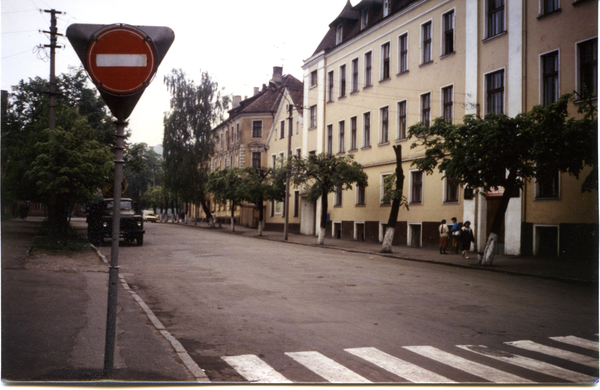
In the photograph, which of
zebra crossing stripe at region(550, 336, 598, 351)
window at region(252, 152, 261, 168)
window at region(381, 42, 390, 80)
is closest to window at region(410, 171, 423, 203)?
window at region(381, 42, 390, 80)

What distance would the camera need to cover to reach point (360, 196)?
103 ft

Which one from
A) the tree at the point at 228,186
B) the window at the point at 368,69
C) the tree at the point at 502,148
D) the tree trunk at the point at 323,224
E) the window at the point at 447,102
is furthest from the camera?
the tree at the point at 228,186

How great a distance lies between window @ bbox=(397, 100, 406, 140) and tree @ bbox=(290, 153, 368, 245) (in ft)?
9.85

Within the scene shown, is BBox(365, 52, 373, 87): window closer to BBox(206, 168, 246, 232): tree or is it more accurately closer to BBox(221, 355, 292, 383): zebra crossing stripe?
BBox(206, 168, 246, 232): tree

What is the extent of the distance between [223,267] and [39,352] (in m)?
10.2

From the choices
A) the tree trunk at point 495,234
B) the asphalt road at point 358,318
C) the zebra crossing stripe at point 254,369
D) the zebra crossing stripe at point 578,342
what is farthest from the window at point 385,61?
the zebra crossing stripe at point 254,369

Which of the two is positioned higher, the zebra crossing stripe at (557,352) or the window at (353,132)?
the window at (353,132)

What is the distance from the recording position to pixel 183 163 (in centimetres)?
4775

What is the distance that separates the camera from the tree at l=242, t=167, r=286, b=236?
1432 inches

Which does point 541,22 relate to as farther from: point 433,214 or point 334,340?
point 433,214

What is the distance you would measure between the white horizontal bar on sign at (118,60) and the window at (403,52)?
2199 cm

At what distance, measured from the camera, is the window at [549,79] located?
45.4 feet

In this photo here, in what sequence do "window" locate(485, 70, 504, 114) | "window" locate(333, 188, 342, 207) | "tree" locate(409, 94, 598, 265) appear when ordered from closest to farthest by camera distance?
1. "tree" locate(409, 94, 598, 265)
2. "window" locate(485, 70, 504, 114)
3. "window" locate(333, 188, 342, 207)

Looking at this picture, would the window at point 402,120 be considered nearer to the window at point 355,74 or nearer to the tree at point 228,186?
the window at point 355,74
